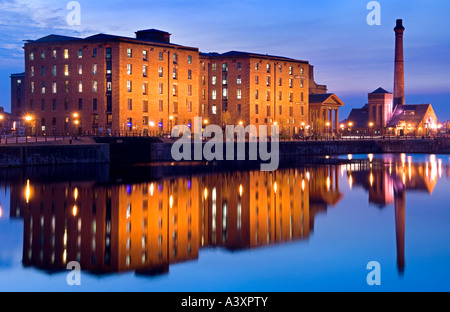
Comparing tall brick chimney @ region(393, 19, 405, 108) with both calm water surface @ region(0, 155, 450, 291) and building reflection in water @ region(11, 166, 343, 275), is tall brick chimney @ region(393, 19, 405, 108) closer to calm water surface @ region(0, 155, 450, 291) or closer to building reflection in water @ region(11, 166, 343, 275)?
calm water surface @ region(0, 155, 450, 291)

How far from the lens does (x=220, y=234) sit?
26.9m

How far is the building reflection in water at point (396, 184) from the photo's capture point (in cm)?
2941

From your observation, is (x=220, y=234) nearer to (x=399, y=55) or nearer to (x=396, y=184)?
(x=396, y=184)

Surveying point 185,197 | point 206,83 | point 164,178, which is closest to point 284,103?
point 206,83

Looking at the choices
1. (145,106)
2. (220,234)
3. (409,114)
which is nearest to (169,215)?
(220,234)

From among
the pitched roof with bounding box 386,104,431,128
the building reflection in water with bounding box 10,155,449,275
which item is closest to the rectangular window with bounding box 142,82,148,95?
the building reflection in water with bounding box 10,155,449,275

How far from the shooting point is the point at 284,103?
120 m

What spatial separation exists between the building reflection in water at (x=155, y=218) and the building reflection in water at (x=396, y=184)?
3278 mm

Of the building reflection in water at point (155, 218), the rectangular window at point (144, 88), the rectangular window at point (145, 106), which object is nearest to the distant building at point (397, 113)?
the rectangular window at point (144, 88)

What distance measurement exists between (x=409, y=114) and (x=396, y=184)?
103 meters

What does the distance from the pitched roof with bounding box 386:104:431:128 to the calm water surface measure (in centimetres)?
10170

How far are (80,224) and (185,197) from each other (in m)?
11.8

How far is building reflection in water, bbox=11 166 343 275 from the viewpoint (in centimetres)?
2225
